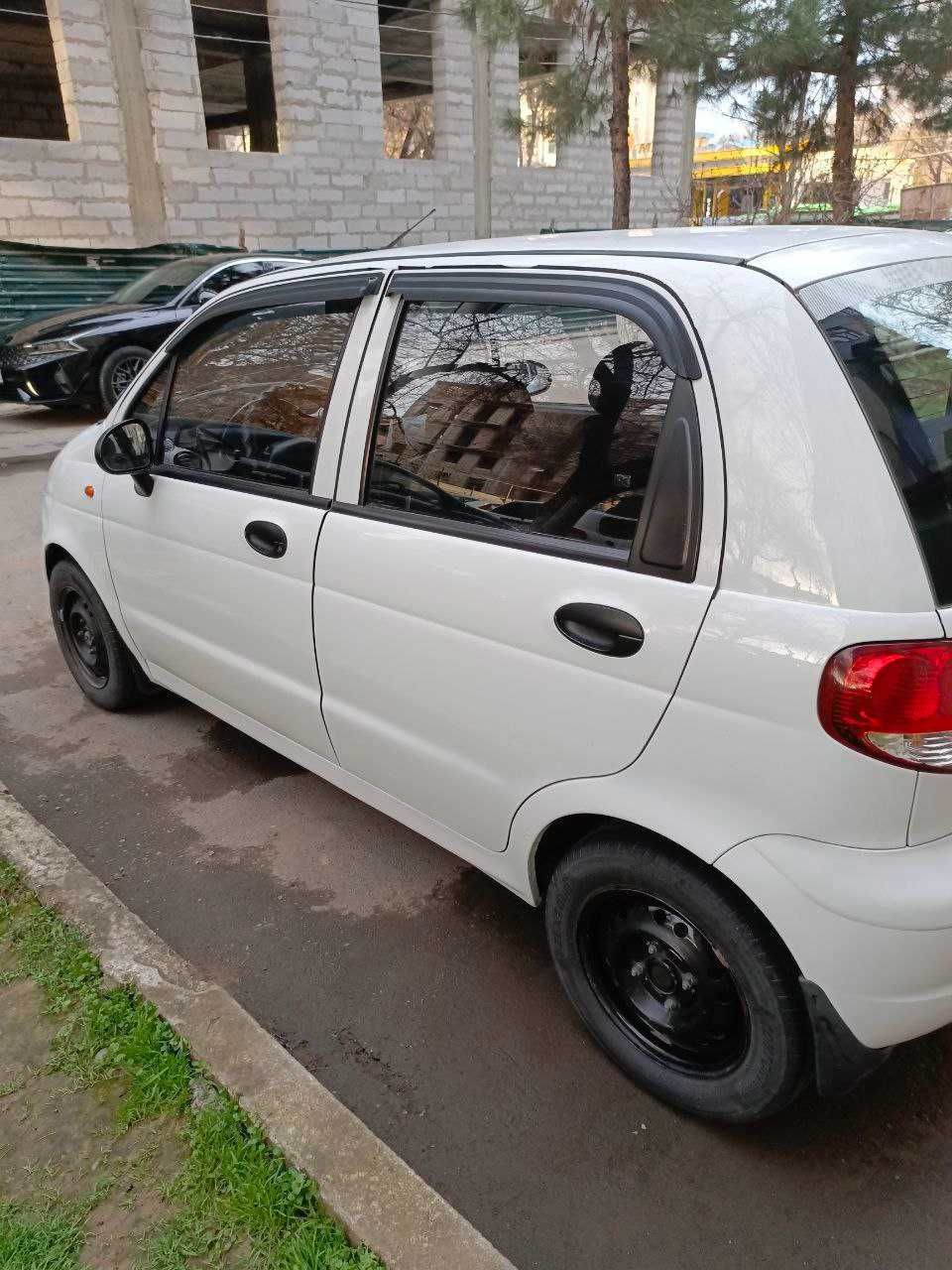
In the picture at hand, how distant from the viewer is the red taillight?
1597 millimetres

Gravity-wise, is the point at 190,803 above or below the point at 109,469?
below

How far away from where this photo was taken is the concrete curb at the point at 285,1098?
1.80m

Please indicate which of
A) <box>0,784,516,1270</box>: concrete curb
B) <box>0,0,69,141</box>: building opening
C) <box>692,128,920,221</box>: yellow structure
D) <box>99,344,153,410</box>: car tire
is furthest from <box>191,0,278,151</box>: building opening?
<box>0,784,516,1270</box>: concrete curb

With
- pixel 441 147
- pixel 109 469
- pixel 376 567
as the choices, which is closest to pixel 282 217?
pixel 441 147

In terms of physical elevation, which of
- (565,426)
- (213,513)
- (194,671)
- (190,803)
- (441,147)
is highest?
(441,147)

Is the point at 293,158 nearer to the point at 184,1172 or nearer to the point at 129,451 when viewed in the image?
the point at 129,451

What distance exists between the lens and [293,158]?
1720 cm

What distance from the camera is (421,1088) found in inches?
89.1

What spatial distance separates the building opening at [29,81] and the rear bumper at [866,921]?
72.5 feet

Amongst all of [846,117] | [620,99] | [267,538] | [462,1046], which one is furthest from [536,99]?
[462,1046]

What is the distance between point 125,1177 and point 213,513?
1.81 metres

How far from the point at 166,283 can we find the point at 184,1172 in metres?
11.6

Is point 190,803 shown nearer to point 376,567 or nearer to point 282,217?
point 376,567

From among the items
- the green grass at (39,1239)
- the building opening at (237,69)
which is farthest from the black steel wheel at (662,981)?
the building opening at (237,69)
